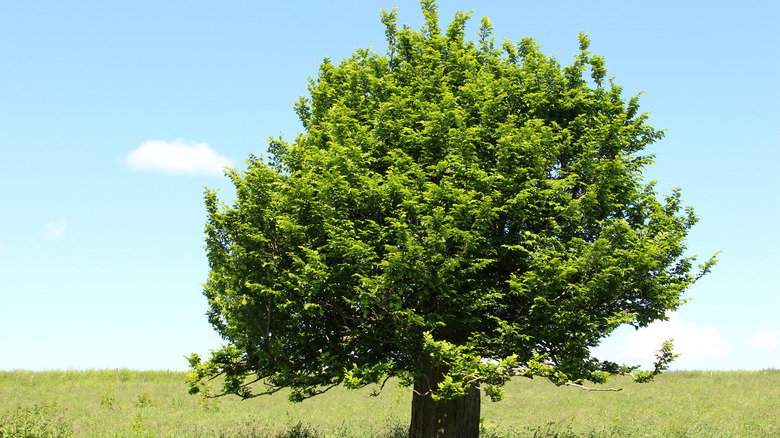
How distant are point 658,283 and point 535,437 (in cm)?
840

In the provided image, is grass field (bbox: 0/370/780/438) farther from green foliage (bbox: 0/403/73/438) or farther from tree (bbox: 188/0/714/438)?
tree (bbox: 188/0/714/438)

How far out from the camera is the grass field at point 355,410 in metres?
22.4

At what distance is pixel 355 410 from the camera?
3269 centimetres

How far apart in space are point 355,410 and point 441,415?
1703cm

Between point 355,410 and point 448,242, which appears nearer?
point 448,242

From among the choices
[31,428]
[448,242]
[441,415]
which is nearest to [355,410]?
[441,415]

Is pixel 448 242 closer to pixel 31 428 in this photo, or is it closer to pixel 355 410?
pixel 31 428

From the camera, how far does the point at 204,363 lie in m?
16.3

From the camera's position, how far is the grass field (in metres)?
22.4

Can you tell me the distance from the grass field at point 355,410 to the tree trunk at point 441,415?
1282 millimetres

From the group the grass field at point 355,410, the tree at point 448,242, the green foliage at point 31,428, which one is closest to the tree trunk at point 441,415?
the tree at point 448,242

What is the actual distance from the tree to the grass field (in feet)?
12.3

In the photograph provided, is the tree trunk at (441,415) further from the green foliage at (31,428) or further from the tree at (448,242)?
the green foliage at (31,428)

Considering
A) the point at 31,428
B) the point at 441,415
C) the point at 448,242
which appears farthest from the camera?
the point at 31,428
